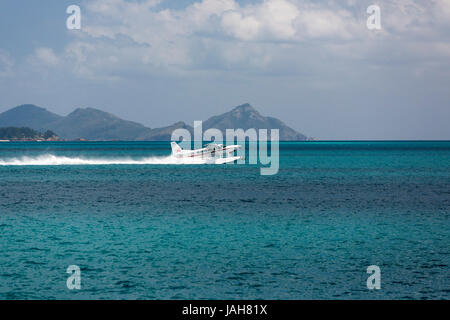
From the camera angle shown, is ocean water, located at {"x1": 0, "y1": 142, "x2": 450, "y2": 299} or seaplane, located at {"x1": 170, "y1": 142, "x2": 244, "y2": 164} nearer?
ocean water, located at {"x1": 0, "y1": 142, "x2": 450, "y2": 299}

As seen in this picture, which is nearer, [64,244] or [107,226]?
[64,244]

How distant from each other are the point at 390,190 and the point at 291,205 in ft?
60.8

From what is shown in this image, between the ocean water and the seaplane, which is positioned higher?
the seaplane

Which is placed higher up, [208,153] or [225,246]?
[208,153]

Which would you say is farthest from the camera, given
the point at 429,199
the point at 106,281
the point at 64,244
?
the point at 429,199

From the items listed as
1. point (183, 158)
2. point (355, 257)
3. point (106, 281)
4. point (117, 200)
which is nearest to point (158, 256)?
point (106, 281)

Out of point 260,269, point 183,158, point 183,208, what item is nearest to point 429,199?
point 183,208

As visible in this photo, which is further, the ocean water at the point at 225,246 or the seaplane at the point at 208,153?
the seaplane at the point at 208,153

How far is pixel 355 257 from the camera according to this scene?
24.1m

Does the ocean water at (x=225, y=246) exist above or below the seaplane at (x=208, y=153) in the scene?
below

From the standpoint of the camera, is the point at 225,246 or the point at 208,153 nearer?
the point at 225,246

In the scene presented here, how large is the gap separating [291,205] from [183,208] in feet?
29.1
